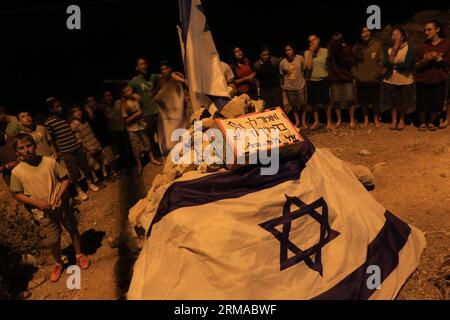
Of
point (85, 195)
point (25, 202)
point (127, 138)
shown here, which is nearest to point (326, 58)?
Result: point (127, 138)

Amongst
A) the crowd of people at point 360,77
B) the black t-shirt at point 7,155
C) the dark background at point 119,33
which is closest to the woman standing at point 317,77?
the crowd of people at point 360,77

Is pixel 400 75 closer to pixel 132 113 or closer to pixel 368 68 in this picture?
pixel 368 68

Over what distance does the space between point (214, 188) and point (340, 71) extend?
12.6 feet

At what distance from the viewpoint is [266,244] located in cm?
343

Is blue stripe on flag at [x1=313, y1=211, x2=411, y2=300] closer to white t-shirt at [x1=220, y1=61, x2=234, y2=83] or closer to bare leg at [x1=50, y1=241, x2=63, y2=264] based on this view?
bare leg at [x1=50, y1=241, x2=63, y2=264]

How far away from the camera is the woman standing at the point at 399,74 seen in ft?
19.6

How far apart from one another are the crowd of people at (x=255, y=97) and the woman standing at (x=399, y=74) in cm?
1

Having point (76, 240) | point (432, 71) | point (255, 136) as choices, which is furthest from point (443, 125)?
point (76, 240)

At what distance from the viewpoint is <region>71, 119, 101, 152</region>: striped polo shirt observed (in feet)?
19.2

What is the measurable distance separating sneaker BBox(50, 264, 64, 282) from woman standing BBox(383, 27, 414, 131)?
5359mm

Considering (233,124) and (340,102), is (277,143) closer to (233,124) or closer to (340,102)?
(233,124)

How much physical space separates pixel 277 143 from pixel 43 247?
3.37m

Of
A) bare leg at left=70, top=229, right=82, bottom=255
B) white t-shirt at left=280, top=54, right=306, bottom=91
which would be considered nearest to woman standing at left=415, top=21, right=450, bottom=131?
white t-shirt at left=280, top=54, right=306, bottom=91

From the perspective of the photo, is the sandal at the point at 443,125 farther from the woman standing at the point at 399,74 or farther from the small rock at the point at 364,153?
the small rock at the point at 364,153
